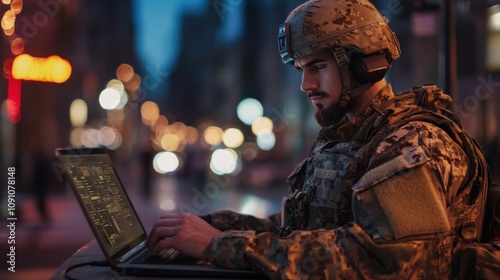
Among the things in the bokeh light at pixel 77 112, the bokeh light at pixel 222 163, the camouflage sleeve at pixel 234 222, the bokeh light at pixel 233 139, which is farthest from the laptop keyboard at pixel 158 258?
the bokeh light at pixel 233 139

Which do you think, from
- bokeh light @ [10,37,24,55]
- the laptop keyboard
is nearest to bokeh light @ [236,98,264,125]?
bokeh light @ [10,37,24,55]

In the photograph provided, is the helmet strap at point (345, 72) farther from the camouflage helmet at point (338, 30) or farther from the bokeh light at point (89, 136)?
the bokeh light at point (89, 136)

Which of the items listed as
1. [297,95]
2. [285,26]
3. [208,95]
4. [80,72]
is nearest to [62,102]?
[80,72]

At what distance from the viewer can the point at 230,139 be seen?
31.5m

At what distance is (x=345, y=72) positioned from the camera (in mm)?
2363

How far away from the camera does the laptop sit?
1948mm

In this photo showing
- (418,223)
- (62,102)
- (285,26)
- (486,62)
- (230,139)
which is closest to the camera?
(418,223)

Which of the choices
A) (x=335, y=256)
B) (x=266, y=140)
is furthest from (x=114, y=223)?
(x=266, y=140)

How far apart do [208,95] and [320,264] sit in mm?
64625

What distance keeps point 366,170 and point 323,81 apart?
427 millimetres

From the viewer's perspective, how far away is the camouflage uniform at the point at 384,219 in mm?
1803

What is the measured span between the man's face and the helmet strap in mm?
20

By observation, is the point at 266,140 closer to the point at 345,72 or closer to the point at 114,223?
the point at 345,72

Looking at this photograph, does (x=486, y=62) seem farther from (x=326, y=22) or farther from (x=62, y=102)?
(x=62, y=102)
